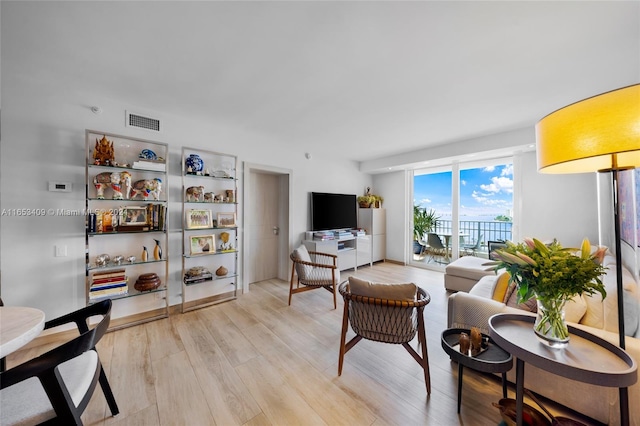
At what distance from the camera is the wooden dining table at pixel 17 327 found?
3.17 feet

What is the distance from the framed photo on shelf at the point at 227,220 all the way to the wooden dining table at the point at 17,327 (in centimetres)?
211

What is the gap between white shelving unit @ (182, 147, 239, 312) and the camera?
305 centimetres

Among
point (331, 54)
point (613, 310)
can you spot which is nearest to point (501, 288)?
point (613, 310)

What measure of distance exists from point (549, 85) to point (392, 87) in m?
1.52

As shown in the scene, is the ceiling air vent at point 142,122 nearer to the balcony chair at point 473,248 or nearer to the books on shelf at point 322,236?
the books on shelf at point 322,236

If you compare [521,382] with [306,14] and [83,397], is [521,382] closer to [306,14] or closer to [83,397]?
[83,397]

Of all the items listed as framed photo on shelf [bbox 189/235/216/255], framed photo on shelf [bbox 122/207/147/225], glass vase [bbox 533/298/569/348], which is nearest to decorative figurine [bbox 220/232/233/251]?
framed photo on shelf [bbox 189/235/216/255]

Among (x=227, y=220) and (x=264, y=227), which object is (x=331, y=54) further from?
(x=264, y=227)

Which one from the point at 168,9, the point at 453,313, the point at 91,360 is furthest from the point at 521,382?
the point at 168,9

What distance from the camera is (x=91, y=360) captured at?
131 cm

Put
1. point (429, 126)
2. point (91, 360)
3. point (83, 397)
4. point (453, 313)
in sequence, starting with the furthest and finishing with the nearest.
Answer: point (429, 126) < point (453, 313) < point (91, 360) < point (83, 397)

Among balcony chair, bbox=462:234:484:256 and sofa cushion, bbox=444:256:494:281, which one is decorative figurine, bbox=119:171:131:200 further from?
balcony chair, bbox=462:234:484:256

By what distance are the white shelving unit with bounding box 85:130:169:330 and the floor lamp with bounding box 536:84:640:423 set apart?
3.38 metres

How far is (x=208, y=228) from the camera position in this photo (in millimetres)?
3127
